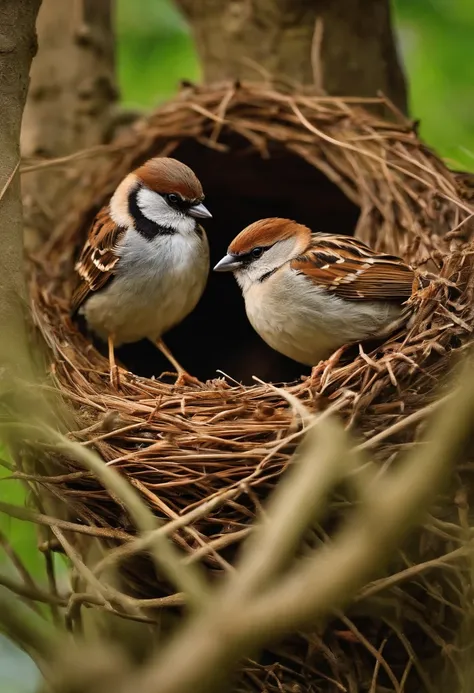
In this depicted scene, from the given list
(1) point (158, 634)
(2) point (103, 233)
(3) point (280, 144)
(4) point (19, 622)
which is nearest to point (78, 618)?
(1) point (158, 634)

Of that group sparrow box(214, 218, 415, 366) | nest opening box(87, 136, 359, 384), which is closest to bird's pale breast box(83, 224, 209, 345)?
sparrow box(214, 218, 415, 366)

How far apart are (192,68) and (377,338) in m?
2.66

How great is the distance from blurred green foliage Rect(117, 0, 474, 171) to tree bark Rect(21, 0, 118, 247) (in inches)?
15.5

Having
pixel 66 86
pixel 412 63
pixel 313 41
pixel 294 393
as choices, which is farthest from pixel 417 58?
pixel 294 393

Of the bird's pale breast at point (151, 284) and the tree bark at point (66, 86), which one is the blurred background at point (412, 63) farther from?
the bird's pale breast at point (151, 284)

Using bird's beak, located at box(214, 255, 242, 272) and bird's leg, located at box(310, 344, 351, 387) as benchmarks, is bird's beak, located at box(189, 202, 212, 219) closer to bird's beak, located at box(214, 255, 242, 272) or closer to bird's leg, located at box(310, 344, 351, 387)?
bird's beak, located at box(214, 255, 242, 272)

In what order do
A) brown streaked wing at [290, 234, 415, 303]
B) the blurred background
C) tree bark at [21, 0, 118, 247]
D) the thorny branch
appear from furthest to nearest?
the blurred background < tree bark at [21, 0, 118, 247] < brown streaked wing at [290, 234, 415, 303] < the thorny branch

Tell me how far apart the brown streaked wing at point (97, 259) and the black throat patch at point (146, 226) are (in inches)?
→ 2.5

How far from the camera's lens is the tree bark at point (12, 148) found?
235 cm

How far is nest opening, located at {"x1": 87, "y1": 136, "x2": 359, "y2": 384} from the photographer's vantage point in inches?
149

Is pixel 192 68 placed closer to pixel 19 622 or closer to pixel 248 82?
pixel 248 82

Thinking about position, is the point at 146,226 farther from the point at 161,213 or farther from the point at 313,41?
the point at 313,41

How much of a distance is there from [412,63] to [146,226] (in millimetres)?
2031

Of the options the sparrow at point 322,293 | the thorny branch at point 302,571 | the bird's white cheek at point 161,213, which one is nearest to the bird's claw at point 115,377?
the sparrow at point 322,293
